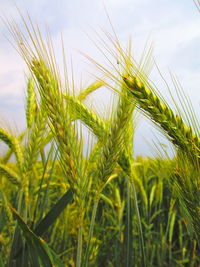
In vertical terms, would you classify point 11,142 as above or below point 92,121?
below

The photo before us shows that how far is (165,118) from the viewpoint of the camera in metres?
1.01

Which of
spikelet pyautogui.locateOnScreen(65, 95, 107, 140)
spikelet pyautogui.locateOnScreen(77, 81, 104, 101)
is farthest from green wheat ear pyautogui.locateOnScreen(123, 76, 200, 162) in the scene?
spikelet pyautogui.locateOnScreen(77, 81, 104, 101)

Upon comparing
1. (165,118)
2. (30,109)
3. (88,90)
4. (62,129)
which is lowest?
(62,129)

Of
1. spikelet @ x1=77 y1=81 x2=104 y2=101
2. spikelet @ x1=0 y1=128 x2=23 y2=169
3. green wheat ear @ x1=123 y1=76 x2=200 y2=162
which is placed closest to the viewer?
green wheat ear @ x1=123 y1=76 x2=200 y2=162

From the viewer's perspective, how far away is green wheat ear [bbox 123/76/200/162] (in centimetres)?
100

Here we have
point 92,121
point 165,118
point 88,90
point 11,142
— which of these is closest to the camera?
point 165,118

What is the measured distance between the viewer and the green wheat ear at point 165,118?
100 cm

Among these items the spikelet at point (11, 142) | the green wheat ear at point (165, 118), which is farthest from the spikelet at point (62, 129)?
the spikelet at point (11, 142)

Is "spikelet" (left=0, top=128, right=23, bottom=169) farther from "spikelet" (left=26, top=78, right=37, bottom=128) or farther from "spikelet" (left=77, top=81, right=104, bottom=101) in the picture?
"spikelet" (left=77, top=81, right=104, bottom=101)

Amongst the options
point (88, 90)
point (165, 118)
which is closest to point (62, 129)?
point (165, 118)

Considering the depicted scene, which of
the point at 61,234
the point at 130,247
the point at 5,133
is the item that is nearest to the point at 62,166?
the point at 130,247

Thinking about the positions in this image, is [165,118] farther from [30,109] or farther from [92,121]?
[30,109]

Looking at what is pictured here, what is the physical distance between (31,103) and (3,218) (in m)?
0.71

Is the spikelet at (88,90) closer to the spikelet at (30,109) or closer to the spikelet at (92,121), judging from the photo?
the spikelet at (30,109)
